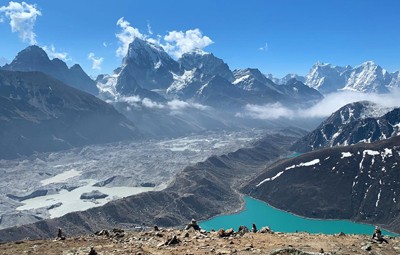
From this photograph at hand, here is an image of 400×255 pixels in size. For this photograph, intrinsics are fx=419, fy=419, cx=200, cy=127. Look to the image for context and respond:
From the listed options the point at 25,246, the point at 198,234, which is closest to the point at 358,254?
the point at 198,234

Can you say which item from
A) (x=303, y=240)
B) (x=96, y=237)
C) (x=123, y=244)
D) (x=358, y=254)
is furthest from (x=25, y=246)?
(x=358, y=254)

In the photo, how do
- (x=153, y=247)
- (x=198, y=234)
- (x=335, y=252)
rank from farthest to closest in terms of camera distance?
(x=198, y=234)
(x=153, y=247)
(x=335, y=252)

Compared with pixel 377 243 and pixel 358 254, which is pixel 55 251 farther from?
pixel 377 243

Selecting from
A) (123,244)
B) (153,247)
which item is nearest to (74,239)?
(123,244)

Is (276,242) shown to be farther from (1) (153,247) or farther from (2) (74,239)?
(2) (74,239)

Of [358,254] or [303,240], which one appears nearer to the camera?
[358,254]

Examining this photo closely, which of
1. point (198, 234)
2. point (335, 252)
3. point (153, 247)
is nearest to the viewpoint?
point (335, 252)
